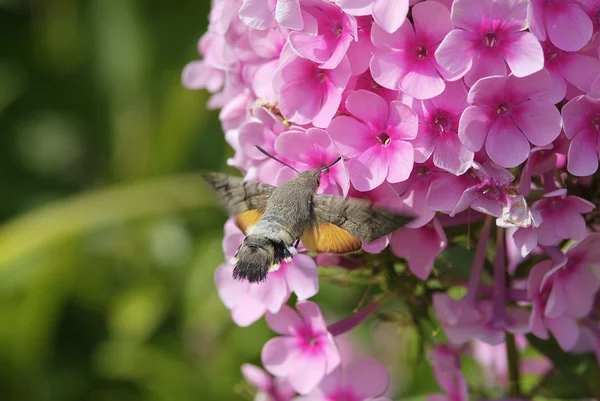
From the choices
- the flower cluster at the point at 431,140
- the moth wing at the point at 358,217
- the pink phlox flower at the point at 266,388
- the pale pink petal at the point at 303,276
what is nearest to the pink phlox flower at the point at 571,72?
the flower cluster at the point at 431,140

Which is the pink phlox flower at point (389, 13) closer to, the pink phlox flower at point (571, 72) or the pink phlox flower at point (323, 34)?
the pink phlox flower at point (323, 34)

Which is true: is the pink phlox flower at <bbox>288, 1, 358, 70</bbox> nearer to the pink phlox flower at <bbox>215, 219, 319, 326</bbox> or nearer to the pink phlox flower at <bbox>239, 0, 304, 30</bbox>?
the pink phlox flower at <bbox>239, 0, 304, 30</bbox>

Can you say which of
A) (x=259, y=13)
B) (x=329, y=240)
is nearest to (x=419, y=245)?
(x=329, y=240)

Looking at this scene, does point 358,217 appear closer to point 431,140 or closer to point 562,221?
point 431,140

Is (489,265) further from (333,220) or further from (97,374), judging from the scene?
(97,374)

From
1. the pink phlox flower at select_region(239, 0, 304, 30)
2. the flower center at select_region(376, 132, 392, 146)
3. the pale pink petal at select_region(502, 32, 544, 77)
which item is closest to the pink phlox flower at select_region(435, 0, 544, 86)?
the pale pink petal at select_region(502, 32, 544, 77)

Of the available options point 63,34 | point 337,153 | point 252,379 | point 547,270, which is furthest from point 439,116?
point 63,34
